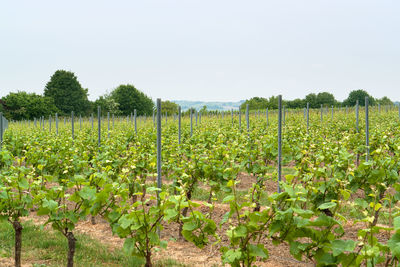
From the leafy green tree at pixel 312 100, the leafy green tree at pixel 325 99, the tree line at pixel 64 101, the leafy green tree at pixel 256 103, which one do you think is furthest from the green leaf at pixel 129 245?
the leafy green tree at pixel 325 99

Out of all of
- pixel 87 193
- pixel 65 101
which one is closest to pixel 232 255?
pixel 87 193

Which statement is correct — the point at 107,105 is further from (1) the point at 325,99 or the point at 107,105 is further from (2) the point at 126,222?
(2) the point at 126,222

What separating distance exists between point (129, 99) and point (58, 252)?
5727 cm

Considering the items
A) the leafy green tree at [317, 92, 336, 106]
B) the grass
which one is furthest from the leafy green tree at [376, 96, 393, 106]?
the grass

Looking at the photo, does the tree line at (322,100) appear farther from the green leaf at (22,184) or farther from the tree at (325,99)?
the green leaf at (22,184)

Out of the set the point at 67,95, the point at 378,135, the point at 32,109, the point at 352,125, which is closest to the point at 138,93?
the point at 67,95

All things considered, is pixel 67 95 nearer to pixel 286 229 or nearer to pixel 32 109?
pixel 32 109

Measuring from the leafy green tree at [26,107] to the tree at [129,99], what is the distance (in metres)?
13.8

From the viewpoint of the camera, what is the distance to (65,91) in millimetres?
51531

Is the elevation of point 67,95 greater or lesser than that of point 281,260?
greater

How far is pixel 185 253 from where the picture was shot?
189 inches

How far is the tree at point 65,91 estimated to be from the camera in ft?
169

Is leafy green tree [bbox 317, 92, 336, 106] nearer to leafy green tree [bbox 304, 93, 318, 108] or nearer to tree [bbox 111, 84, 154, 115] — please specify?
leafy green tree [bbox 304, 93, 318, 108]

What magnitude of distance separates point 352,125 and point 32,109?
145 ft
